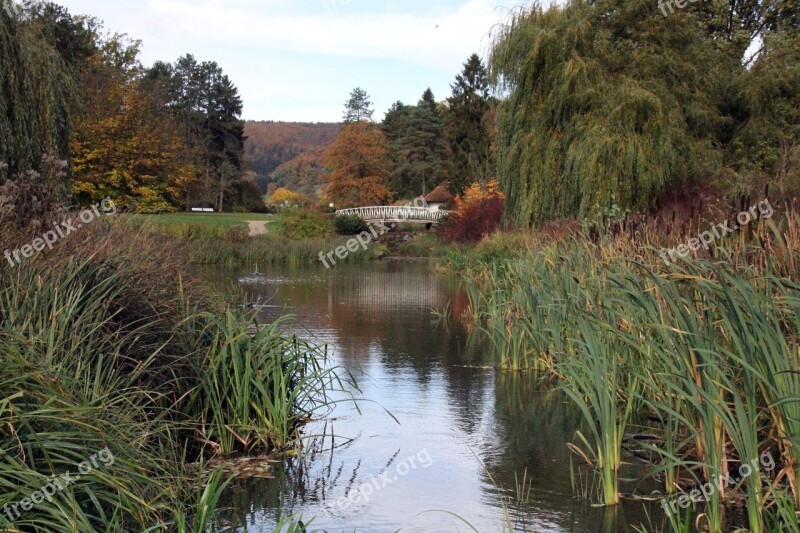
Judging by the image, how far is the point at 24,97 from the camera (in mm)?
13555

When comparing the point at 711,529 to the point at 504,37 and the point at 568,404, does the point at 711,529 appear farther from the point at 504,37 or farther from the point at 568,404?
the point at 504,37

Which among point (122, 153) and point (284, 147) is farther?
point (284, 147)

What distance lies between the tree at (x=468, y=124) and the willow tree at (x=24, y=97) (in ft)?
142

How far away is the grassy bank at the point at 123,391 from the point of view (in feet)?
12.8

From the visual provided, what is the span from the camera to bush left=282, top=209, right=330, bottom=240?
40500 millimetres

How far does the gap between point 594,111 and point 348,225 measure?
26.2 metres

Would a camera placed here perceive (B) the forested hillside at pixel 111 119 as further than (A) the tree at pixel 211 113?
No

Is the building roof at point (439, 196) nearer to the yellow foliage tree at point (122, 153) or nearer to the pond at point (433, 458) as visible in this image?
the yellow foliage tree at point (122, 153)

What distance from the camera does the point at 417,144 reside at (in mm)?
70750

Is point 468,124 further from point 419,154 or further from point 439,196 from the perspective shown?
point 419,154

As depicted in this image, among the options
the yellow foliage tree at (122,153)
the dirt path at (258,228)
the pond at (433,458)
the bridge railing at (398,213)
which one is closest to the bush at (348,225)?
the dirt path at (258,228)

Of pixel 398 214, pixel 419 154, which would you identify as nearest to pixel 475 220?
pixel 398 214

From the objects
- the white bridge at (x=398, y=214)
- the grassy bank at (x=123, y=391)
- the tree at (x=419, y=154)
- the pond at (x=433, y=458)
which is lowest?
the pond at (x=433, y=458)

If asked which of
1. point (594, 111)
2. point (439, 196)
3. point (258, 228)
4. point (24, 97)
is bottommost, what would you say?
point (258, 228)
